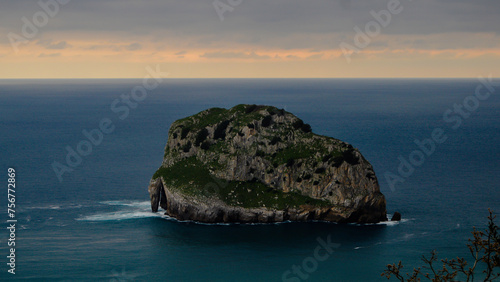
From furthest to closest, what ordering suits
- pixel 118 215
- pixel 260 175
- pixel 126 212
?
1. pixel 126 212
2. pixel 260 175
3. pixel 118 215

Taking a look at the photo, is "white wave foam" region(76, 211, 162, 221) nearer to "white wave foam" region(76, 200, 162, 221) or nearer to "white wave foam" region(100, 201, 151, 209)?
"white wave foam" region(76, 200, 162, 221)

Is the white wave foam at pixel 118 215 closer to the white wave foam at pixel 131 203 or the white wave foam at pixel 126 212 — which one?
the white wave foam at pixel 126 212

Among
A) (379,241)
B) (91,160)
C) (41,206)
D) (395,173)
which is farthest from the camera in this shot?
(91,160)

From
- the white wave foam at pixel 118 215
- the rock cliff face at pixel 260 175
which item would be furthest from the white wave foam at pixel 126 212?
the rock cliff face at pixel 260 175

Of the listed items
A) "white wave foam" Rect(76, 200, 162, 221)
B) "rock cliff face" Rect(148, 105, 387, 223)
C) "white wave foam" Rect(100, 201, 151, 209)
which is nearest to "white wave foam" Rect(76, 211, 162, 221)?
"white wave foam" Rect(76, 200, 162, 221)

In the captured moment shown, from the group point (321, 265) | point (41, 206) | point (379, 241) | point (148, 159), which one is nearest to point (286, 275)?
point (321, 265)

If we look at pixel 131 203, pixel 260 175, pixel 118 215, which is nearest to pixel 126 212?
pixel 118 215

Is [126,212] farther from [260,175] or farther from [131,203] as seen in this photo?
[260,175]

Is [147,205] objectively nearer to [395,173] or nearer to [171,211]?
[171,211]

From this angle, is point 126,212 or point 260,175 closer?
point 260,175
